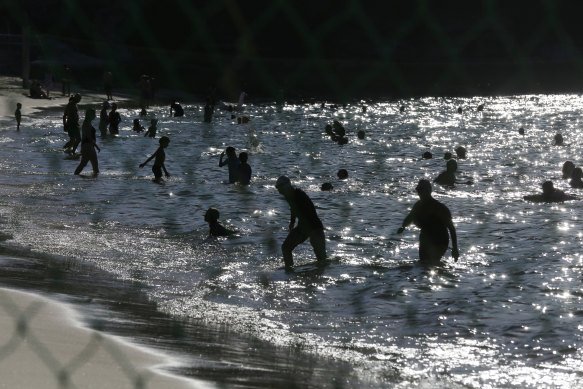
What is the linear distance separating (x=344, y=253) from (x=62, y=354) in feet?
26.6

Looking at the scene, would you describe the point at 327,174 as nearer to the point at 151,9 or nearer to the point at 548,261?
Result: the point at 548,261

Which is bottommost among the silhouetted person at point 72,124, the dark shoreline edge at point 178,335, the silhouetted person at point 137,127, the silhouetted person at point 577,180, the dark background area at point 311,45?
the dark shoreline edge at point 178,335

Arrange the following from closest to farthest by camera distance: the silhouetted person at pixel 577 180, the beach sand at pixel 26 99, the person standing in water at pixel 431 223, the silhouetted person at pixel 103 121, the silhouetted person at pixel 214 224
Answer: the person standing in water at pixel 431 223 → the silhouetted person at pixel 214 224 → the silhouetted person at pixel 577 180 → the silhouetted person at pixel 103 121 → the beach sand at pixel 26 99

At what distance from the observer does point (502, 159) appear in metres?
35.5

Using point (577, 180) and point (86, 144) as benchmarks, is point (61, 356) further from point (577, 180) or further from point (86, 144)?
point (577, 180)

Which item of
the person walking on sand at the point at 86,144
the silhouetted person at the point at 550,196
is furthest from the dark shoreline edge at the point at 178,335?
the silhouetted person at the point at 550,196

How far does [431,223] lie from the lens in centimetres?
1366

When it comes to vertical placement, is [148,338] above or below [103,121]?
below

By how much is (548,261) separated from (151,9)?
64.0 metres

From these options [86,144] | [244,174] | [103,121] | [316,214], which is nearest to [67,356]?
[316,214]

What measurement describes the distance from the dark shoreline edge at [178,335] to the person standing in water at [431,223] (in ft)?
12.8

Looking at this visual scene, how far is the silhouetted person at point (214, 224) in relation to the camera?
53.8ft

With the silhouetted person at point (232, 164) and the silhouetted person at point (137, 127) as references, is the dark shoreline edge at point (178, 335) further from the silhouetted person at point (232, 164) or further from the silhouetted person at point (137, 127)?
the silhouetted person at point (137, 127)

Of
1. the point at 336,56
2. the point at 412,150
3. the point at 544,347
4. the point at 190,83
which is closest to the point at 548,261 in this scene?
the point at 544,347
